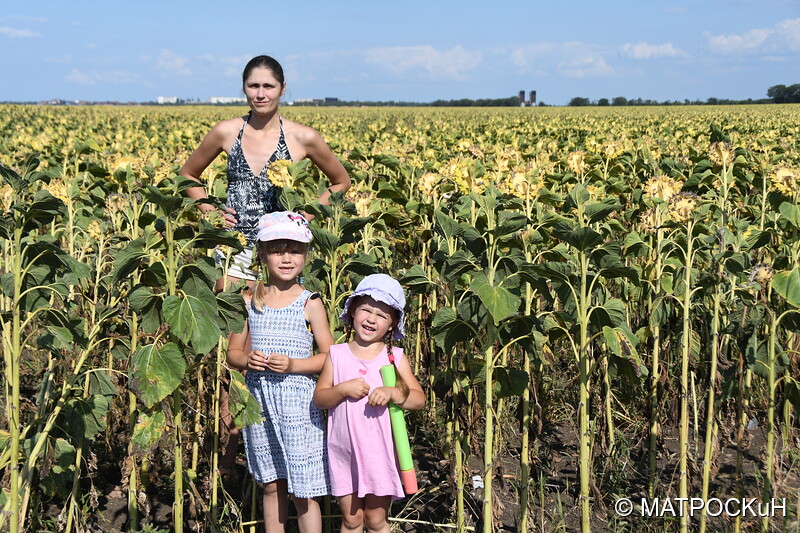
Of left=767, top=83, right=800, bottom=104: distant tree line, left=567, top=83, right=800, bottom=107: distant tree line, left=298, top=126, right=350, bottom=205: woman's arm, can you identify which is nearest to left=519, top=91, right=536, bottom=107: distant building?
left=567, top=83, right=800, bottom=107: distant tree line

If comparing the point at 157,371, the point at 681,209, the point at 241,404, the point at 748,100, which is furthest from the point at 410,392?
the point at 748,100

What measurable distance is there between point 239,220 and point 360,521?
5.15 ft

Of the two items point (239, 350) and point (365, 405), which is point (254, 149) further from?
point (365, 405)

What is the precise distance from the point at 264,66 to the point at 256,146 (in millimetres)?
371

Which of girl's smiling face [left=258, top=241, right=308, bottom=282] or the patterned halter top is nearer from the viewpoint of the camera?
girl's smiling face [left=258, top=241, right=308, bottom=282]

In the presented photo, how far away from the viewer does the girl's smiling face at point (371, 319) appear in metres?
2.74

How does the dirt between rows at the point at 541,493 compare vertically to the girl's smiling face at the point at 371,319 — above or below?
below

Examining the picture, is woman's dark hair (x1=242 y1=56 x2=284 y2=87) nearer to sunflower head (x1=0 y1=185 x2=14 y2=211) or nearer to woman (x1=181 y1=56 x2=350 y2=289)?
woman (x1=181 y1=56 x2=350 y2=289)

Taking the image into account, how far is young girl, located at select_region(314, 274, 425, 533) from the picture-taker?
2707mm

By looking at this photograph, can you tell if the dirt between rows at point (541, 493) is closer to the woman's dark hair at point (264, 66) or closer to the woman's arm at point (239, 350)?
the woman's arm at point (239, 350)

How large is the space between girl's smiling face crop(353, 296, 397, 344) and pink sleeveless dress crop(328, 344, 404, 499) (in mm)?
74

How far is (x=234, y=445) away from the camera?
3.59 metres

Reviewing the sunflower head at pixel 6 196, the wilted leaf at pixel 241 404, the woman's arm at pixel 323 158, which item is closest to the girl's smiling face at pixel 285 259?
the wilted leaf at pixel 241 404

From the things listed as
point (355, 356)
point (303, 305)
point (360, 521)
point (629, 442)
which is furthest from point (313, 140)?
point (629, 442)
